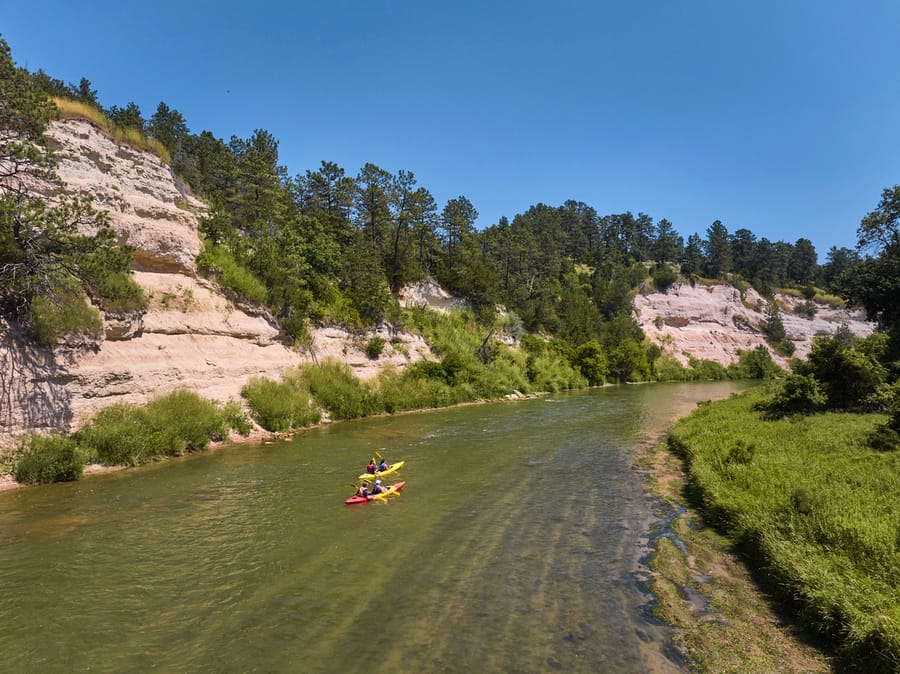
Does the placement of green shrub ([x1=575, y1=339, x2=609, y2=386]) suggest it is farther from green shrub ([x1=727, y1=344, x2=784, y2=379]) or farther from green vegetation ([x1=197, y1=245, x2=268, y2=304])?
green vegetation ([x1=197, y1=245, x2=268, y2=304])

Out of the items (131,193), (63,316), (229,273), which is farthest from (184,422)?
(131,193)

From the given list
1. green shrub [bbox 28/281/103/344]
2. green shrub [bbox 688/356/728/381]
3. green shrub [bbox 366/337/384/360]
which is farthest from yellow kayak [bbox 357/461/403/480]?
green shrub [bbox 688/356/728/381]

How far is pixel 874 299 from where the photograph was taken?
34906 mm

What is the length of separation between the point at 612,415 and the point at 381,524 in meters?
28.1

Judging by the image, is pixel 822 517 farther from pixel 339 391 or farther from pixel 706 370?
pixel 706 370

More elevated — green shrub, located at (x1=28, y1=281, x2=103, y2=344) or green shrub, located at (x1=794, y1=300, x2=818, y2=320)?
green shrub, located at (x1=794, y1=300, x2=818, y2=320)

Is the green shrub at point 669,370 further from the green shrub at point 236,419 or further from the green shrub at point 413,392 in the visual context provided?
the green shrub at point 236,419

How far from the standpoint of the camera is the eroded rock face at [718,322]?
95438 millimetres

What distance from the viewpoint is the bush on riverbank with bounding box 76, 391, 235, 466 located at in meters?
21.5

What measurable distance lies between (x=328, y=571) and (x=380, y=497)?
19.3 ft

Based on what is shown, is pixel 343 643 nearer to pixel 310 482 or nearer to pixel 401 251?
pixel 310 482

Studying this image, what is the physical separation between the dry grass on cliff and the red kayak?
3195 cm

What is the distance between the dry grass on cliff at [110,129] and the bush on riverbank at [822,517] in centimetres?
4091

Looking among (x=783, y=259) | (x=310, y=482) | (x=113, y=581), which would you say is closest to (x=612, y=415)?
(x=310, y=482)
